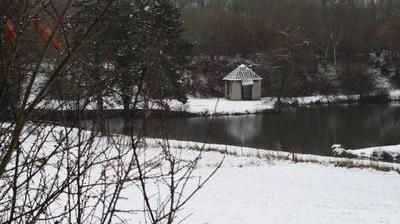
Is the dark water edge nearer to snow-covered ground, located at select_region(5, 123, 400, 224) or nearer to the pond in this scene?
the pond

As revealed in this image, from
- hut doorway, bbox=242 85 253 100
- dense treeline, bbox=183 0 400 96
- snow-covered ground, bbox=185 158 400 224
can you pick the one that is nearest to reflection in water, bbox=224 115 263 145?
hut doorway, bbox=242 85 253 100

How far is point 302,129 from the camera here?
91.4ft

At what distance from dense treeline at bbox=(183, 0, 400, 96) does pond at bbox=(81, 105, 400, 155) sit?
6.86 m

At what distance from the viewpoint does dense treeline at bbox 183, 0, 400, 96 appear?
145ft

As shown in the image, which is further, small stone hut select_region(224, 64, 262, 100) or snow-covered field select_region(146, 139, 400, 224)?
small stone hut select_region(224, 64, 262, 100)

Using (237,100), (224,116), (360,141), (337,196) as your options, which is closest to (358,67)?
(237,100)

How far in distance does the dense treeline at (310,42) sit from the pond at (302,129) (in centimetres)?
686

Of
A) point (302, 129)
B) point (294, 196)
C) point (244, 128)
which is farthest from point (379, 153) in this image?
point (244, 128)

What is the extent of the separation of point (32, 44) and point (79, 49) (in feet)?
1.41

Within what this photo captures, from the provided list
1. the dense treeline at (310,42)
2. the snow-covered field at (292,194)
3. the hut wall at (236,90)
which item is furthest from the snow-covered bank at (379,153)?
the hut wall at (236,90)

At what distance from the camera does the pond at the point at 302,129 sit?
23.5 metres

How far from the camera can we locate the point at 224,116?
3597 centimetres

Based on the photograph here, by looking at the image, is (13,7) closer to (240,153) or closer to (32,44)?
(32,44)

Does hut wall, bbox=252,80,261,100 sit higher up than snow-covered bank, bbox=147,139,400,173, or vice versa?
hut wall, bbox=252,80,261,100
